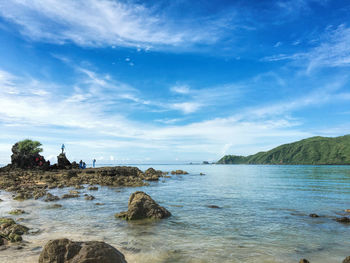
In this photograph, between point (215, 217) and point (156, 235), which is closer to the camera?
point (156, 235)

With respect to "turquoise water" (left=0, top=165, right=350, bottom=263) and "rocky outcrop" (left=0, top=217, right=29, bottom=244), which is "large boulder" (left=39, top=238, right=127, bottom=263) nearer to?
"turquoise water" (left=0, top=165, right=350, bottom=263)

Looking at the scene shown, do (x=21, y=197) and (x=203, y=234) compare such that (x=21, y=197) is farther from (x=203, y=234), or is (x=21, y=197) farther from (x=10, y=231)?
(x=203, y=234)

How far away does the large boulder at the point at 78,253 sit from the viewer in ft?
19.5

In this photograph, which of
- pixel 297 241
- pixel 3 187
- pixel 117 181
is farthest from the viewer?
pixel 117 181

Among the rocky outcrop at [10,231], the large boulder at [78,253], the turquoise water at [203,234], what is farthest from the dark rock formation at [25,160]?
the large boulder at [78,253]

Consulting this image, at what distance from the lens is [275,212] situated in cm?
1662

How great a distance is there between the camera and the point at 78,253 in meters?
6.17

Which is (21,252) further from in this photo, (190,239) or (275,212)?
(275,212)

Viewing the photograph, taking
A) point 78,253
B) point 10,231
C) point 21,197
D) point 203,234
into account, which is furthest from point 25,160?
point 78,253

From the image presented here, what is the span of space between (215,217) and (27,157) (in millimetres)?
57863

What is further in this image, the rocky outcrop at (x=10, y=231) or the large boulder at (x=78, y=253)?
the rocky outcrop at (x=10, y=231)

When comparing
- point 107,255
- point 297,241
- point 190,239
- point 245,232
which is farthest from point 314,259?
point 107,255

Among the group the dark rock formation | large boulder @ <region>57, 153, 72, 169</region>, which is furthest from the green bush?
large boulder @ <region>57, 153, 72, 169</region>

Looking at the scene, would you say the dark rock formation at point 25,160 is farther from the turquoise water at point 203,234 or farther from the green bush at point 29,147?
the turquoise water at point 203,234
